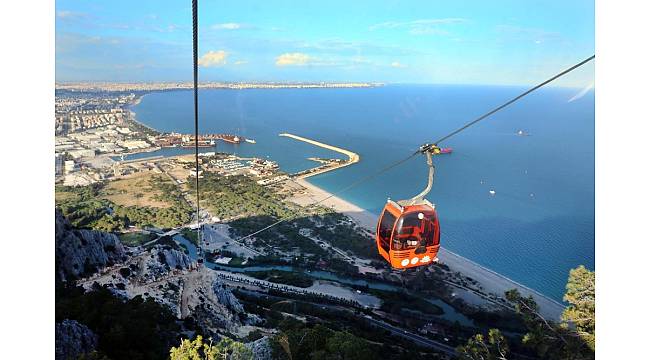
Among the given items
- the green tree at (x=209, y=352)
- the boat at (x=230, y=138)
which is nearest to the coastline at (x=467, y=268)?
the green tree at (x=209, y=352)

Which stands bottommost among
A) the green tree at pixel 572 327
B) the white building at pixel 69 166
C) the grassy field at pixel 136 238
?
the grassy field at pixel 136 238

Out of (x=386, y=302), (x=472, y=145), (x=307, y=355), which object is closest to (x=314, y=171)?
(x=472, y=145)

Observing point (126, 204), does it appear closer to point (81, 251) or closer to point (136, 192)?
point (136, 192)

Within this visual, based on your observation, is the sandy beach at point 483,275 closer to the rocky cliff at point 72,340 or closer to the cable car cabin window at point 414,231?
the cable car cabin window at point 414,231

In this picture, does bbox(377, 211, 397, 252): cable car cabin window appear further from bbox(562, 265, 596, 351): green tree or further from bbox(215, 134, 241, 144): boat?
bbox(215, 134, 241, 144): boat

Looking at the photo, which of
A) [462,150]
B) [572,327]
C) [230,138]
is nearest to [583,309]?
[572,327]

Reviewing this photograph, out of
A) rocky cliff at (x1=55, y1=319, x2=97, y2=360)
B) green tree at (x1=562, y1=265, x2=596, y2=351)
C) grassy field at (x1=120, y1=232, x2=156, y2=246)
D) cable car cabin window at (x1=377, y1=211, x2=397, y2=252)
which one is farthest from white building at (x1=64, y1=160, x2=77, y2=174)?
green tree at (x1=562, y1=265, x2=596, y2=351)
